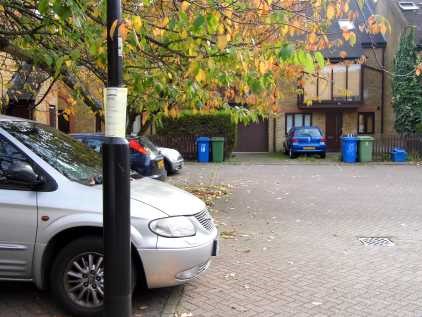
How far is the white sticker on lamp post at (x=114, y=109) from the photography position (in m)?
3.30

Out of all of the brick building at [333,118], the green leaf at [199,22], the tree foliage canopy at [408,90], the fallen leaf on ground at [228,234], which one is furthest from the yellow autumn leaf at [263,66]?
the brick building at [333,118]

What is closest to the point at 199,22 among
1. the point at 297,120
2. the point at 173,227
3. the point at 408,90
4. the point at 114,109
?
the point at 114,109

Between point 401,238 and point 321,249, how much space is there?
1.47 metres

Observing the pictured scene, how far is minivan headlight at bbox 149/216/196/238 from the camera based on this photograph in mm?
4395

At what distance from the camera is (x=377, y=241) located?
7.32 m

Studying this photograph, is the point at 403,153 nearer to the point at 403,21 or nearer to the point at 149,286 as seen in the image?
the point at 403,21

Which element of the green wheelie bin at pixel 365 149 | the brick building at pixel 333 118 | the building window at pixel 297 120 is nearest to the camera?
the green wheelie bin at pixel 365 149

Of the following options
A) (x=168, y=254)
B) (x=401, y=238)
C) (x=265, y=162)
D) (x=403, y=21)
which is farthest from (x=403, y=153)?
(x=168, y=254)

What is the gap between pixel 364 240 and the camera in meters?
7.38

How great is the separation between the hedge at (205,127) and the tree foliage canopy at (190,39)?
45.9 feet

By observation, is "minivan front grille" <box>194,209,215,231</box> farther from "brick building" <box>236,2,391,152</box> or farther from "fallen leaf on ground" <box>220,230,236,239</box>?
"brick building" <box>236,2,391,152</box>

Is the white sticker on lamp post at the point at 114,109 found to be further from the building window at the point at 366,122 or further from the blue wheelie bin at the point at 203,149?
the building window at the point at 366,122

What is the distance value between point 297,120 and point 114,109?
2588 cm

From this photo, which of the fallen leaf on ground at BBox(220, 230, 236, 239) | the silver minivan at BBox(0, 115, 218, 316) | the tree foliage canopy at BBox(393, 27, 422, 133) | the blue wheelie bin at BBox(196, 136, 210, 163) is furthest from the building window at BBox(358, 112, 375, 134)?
the silver minivan at BBox(0, 115, 218, 316)
